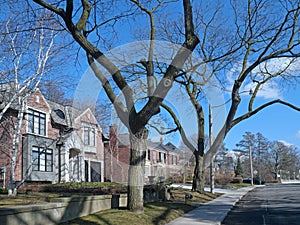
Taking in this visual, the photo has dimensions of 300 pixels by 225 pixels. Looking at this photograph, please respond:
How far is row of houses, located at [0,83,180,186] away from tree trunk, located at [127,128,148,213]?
893cm

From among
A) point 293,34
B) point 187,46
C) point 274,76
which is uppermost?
point 293,34

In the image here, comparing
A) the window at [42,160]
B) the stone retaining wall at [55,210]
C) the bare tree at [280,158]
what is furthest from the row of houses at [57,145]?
the bare tree at [280,158]

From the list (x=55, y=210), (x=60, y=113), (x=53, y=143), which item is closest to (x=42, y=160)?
(x=53, y=143)

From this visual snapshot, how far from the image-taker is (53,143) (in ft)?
90.2

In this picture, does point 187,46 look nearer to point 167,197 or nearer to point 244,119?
point 167,197

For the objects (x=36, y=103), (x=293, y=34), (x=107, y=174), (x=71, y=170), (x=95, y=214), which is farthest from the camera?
(x=107, y=174)

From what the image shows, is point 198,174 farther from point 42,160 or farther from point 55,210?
point 55,210

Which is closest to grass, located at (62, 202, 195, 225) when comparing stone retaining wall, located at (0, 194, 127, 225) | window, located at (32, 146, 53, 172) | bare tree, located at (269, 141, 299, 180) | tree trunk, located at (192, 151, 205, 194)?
stone retaining wall, located at (0, 194, 127, 225)

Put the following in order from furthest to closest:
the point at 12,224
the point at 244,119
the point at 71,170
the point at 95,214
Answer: the point at 71,170 < the point at 244,119 < the point at 95,214 < the point at 12,224

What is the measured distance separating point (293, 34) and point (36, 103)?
16748mm

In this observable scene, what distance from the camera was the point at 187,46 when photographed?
12047mm

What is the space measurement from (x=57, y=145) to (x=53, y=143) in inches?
72.5

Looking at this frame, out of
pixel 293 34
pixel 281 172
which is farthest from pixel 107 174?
pixel 281 172

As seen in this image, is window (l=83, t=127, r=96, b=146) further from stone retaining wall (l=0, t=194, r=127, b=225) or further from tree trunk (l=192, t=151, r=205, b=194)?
stone retaining wall (l=0, t=194, r=127, b=225)
